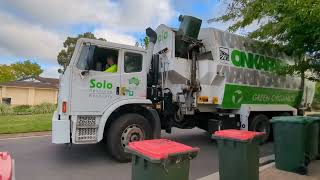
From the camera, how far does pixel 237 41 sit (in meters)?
9.67

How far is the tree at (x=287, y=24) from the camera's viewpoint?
658 cm

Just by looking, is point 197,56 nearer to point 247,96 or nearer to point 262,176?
point 247,96

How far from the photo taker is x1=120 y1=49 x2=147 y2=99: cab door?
7582 mm

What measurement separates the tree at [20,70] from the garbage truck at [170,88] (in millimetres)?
51779

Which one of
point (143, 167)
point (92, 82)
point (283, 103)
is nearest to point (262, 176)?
point (143, 167)

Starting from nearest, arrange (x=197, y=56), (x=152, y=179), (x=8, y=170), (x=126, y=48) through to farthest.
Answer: (x=8, y=170) < (x=152, y=179) < (x=126, y=48) < (x=197, y=56)

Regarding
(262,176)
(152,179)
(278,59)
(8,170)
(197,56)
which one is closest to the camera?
(8,170)

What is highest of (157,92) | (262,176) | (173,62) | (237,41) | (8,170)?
(237,41)

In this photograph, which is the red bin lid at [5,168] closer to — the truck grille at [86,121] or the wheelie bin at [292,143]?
the truck grille at [86,121]

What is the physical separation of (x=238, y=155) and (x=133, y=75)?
11.3 feet

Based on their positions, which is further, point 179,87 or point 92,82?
point 179,87

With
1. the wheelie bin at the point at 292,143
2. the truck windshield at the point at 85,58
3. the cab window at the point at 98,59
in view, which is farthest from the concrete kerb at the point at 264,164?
the truck windshield at the point at 85,58

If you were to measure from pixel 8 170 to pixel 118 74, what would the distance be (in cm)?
533

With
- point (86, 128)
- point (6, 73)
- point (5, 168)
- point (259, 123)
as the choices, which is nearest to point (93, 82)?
point (86, 128)
